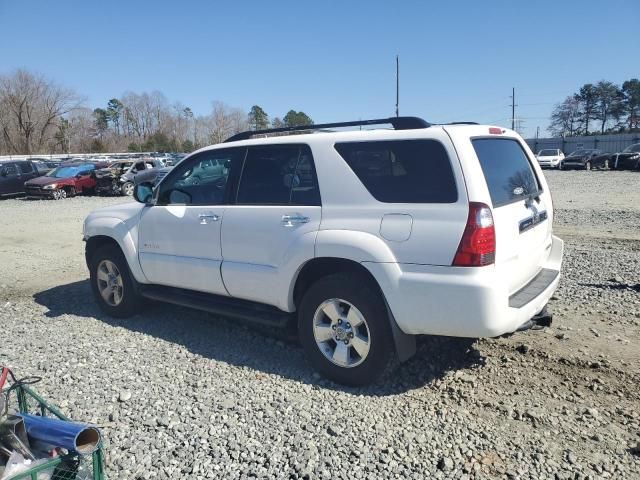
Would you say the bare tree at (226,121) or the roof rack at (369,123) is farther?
the bare tree at (226,121)

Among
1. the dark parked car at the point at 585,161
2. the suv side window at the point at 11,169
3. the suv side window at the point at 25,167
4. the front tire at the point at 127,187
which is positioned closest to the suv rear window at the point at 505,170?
the front tire at the point at 127,187

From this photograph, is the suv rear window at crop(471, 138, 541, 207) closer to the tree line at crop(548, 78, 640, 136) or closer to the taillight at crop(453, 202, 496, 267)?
the taillight at crop(453, 202, 496, 267)

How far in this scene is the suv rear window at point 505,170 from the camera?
3631mm

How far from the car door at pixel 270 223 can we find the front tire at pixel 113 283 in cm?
156

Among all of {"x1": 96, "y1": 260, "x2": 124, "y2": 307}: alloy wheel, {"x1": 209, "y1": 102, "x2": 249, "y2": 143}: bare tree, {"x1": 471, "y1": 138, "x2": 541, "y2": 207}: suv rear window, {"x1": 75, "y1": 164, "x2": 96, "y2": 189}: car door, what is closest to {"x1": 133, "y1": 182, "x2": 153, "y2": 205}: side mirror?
{"x1": 96, "y1": 260, "x2": 124, "y2": 307}: alloy wheel

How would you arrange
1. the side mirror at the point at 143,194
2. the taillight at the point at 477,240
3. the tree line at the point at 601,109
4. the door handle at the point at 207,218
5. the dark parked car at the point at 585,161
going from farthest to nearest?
the tree line at the point at 601,109 → the dark parked car at the point at 585,161 → the side mirror at the point at 143,194 → the door handle at the point at 207,218 → the taillight at the point at 477,240

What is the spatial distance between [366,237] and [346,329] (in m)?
0.74

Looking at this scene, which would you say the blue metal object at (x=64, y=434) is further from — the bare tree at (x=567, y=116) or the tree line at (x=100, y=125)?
the bare tree at (x=567, y=116)

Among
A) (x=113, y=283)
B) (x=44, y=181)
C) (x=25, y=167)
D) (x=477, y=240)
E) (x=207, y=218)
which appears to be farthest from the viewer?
(x=25, y=167)

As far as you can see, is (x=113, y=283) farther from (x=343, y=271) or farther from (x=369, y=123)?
(x=369, y=123)

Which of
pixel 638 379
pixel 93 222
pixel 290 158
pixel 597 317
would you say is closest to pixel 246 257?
pixel 290 158

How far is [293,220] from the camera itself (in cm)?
411

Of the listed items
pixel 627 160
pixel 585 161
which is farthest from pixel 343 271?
pixel 585 161

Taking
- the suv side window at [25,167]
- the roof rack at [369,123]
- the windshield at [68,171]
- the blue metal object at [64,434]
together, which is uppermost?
the roof rack at [369,123]
